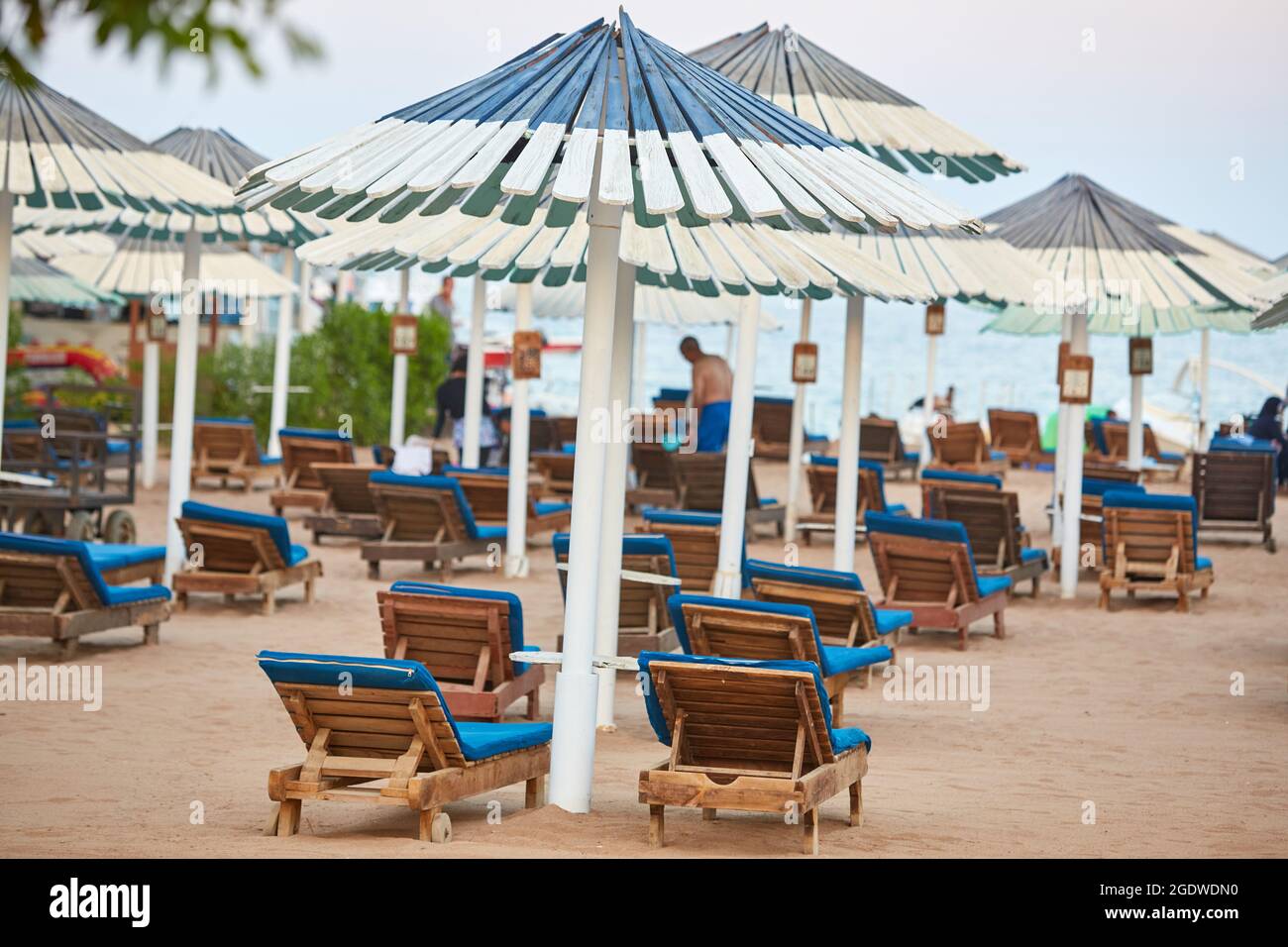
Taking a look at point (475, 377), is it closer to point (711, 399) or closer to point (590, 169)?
point (711, 399)

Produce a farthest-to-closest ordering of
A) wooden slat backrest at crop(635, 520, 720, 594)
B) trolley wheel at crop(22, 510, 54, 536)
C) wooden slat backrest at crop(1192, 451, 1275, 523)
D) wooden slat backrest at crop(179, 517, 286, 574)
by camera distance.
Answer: wooden slat backrest at crop(1192, 451, 1275, 523) < trolley wheel at crop(22, 510, 54, 536) < wooden slat backrest at crop(179, 517, 286, 574) < wooden slat backrest at crop(635, 520, 720, 594)

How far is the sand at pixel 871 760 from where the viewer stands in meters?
5.79

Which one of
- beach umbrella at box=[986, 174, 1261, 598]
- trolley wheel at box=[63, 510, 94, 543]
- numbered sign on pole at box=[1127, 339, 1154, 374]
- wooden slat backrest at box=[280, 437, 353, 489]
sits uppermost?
beach umbrella at box=[986, 174, 1261, 598]

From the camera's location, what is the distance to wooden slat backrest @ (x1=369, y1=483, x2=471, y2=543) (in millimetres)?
13250

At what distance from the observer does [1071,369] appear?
12883 millimetres

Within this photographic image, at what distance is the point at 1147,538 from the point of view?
1302 centimetres

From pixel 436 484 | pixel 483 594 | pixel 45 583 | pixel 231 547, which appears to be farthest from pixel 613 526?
pixel 436 484

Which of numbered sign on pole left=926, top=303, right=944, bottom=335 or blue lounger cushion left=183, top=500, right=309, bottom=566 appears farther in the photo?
numbered sign on pole left=926, top=303, right=944, bottom=335

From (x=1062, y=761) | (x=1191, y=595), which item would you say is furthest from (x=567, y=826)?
(x=1191, y=595)

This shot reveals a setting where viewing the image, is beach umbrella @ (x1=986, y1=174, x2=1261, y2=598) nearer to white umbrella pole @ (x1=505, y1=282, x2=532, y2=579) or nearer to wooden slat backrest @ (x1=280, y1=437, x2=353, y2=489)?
white umbrella pole @ (x1=505, y1=282, x2=532, y2=579)

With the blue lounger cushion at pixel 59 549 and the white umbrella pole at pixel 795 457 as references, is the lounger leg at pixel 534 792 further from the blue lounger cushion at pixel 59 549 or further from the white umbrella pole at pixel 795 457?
the white umbrella pole at pixel 795 457

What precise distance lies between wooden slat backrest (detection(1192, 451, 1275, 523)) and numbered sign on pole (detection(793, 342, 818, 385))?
360 centimetres

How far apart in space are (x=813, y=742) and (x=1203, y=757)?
2.84m

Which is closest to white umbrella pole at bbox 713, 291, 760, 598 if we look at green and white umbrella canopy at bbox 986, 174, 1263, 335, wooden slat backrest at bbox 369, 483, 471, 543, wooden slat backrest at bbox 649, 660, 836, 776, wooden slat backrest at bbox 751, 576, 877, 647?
wooden slat backrest at bbox 751, 576, 877, 647
